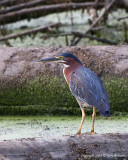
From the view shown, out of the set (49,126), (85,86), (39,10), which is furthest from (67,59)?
(39,10)

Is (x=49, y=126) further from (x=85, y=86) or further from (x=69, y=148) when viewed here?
(x=69, y=148)

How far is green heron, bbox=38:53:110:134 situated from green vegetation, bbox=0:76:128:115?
31.3 inches

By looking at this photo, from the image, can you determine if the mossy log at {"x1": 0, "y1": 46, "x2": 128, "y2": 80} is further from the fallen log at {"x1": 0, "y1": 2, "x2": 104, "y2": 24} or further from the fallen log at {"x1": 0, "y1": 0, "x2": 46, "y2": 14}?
the fallen log at {"x1": 0, "y1": 0, "x2": 46, "y2": 14}

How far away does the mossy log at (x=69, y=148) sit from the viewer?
298 centimetres

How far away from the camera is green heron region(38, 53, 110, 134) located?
3.46m

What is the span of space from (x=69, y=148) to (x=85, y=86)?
639mm

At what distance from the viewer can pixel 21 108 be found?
4602 millimetres

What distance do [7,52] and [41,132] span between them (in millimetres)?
1142

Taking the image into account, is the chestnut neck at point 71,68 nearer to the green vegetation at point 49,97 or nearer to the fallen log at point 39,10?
the green vegetation at point 49,97

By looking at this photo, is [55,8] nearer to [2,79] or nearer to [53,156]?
[2,79]

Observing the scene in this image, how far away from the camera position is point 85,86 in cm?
359

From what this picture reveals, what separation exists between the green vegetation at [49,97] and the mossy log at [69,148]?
1.32 m

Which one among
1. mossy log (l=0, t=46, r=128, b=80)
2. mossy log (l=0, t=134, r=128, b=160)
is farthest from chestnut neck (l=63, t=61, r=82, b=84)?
mossy log (l=0, t=46, r=128, b=80)

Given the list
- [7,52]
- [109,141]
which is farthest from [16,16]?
[109,141]
